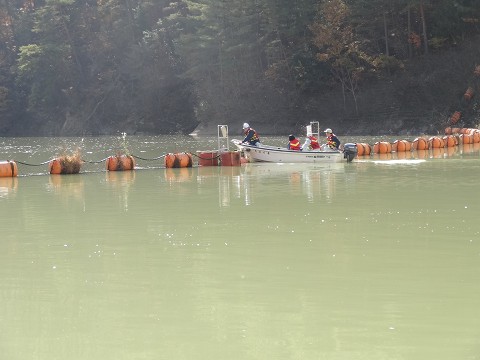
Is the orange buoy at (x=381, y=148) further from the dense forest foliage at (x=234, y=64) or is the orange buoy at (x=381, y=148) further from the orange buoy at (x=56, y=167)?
the dense forest foliage at (x=234, y=64)

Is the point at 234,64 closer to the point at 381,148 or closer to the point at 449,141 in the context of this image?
the point at 449,141

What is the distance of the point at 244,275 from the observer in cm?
1223

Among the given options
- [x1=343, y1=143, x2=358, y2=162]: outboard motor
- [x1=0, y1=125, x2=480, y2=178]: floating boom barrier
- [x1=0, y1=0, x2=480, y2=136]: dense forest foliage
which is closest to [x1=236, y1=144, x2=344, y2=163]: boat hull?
[x1=343, y1=143, x2=358, y2=162]: outboard motor

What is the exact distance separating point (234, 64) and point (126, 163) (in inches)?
1820

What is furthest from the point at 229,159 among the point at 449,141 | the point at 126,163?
the point at 449,141

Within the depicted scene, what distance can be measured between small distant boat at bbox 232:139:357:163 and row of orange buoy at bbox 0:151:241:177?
4.38 feet

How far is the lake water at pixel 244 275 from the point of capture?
362 inches

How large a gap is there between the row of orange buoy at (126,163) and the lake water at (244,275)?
308 inches

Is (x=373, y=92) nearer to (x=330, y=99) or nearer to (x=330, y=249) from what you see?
(x=330, y=99)

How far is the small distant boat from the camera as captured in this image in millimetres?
34781

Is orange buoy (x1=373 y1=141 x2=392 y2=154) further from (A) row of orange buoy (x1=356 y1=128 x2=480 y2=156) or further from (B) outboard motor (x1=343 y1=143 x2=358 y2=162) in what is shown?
(B) outboard motor (x1=343 y1=143 x2=358 y2=162)

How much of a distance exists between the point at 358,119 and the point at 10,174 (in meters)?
39.7

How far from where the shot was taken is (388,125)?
64250mm

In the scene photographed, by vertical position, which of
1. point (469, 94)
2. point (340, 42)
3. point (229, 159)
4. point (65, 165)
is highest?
point (340, 42)
